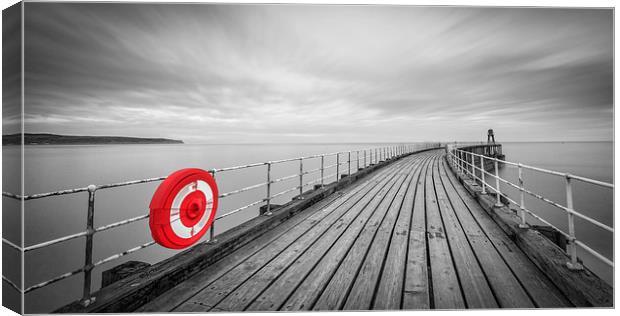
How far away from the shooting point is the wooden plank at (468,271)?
6.31ft

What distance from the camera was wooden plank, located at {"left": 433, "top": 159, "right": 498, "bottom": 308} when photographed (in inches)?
75.7

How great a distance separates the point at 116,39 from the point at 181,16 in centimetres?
116

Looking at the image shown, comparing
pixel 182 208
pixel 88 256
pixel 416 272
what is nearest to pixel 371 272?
pixel 416 272

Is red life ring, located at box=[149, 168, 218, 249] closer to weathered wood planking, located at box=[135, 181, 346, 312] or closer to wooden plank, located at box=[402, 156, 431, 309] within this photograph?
weathered wood planking, located at box=[135, 181, 346, 312]

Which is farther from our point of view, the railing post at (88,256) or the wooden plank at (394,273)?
the wooden plank at (394,273)

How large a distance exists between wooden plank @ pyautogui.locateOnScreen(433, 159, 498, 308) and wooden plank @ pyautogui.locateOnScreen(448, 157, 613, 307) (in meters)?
0.48

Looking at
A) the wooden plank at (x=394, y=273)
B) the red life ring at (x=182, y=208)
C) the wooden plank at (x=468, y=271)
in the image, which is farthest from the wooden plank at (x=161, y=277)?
the wooden plank at (x=468, y=271)

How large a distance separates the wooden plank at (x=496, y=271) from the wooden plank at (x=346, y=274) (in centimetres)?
103

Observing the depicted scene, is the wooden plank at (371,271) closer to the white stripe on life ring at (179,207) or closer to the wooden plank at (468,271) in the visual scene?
the wooden plank at (468,271)

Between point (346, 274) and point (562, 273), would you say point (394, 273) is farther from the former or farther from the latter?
point (562, 273)

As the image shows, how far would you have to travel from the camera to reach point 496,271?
2.26 meters

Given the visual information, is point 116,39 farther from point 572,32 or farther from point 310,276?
point 572,32

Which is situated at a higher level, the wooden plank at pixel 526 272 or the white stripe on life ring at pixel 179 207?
the white stripe on life ring at pixel 179 207

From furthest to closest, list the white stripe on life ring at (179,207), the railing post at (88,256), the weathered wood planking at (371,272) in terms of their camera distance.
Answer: the white stripe on life ring at (179,207) → the weathered wood planking at (371,272) → the railing post at (88,256)
